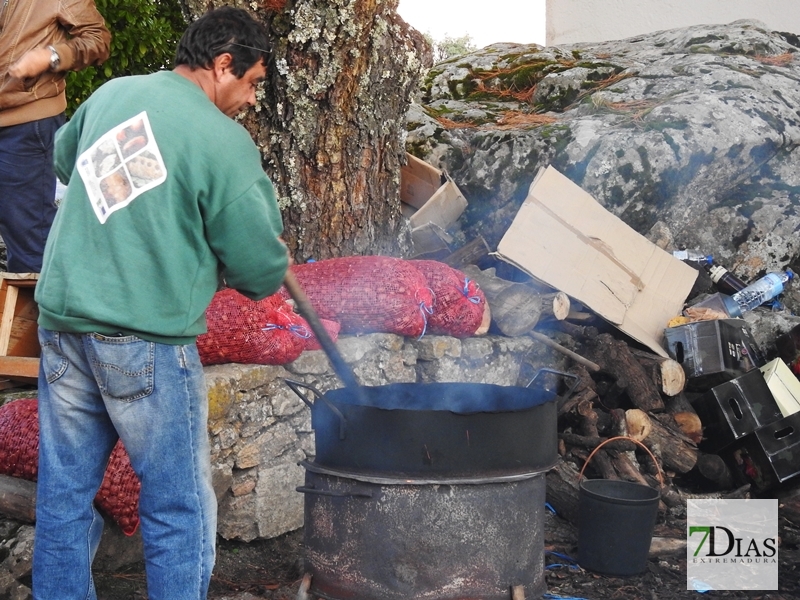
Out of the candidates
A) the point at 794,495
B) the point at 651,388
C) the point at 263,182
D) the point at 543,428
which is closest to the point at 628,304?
the point at 651,388

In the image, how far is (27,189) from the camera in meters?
4.37

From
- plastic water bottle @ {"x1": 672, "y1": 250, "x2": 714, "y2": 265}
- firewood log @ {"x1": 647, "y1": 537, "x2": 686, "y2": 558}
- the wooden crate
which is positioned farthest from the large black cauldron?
plastic water bottle @ {"x1": 672, "y1": 250, "x2": 714, "y2": 265}

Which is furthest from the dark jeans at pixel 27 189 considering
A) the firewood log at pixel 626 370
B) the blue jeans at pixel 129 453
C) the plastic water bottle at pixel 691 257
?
the plastic water bottle at pixel 691 257

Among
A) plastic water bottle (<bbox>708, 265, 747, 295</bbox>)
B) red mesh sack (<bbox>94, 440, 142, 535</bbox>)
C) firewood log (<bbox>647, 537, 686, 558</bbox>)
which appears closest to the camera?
red mesh sack (<bbox>94, 440, 142, 535</bbox>)

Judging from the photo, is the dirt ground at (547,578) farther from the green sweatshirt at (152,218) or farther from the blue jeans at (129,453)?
the green sweatshirt at (152,218)

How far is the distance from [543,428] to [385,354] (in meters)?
1.40

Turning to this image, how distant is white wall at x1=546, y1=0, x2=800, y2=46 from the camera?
8.99 meters

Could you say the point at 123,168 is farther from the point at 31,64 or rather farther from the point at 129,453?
the point at 31,64

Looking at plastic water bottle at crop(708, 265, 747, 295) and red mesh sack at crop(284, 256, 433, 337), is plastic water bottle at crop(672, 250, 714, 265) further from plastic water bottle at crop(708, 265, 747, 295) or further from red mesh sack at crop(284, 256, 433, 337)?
red mesh sack at crop(284, 256, 433, 337)

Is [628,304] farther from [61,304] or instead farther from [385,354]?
[61,304]

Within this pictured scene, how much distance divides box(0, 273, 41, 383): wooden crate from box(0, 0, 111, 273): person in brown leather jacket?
0.67ft

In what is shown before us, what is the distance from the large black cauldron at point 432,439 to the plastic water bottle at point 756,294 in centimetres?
322

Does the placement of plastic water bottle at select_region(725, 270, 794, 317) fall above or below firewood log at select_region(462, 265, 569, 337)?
below

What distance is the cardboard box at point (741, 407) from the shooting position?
16.2 feet
